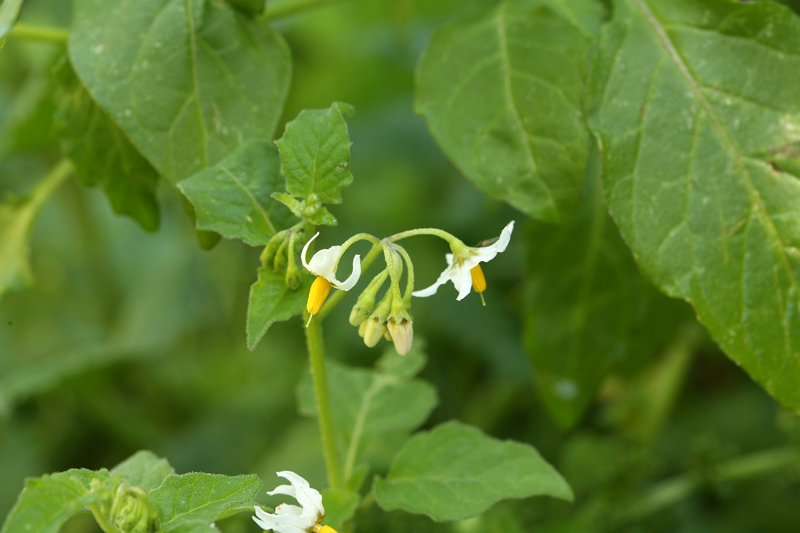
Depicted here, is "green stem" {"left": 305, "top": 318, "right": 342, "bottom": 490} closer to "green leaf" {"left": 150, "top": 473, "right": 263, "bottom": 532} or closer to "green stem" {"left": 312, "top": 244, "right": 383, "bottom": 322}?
"green stem" {"left": 312, "top": 244, "right": 383, "bottom": 322}

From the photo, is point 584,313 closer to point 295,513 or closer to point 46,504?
point 295,513

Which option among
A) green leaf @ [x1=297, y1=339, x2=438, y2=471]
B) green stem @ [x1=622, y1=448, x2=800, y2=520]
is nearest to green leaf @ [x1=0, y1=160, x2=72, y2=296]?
green leaf @ [x1=297, y1=339, x2=438, y2=471]

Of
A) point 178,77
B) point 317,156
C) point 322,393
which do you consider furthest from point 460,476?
point 178,77

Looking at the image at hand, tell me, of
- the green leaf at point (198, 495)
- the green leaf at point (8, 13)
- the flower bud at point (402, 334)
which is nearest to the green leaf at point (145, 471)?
the green leaf at point (198, 495)

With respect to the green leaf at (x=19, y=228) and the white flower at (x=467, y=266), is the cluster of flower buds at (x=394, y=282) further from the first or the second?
the green leaf at (x=19, y=228)

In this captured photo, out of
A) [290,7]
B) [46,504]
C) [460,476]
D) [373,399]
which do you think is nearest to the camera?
[46,504]

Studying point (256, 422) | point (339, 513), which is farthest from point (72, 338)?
point (339, 513)

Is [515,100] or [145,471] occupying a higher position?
[515,100]
